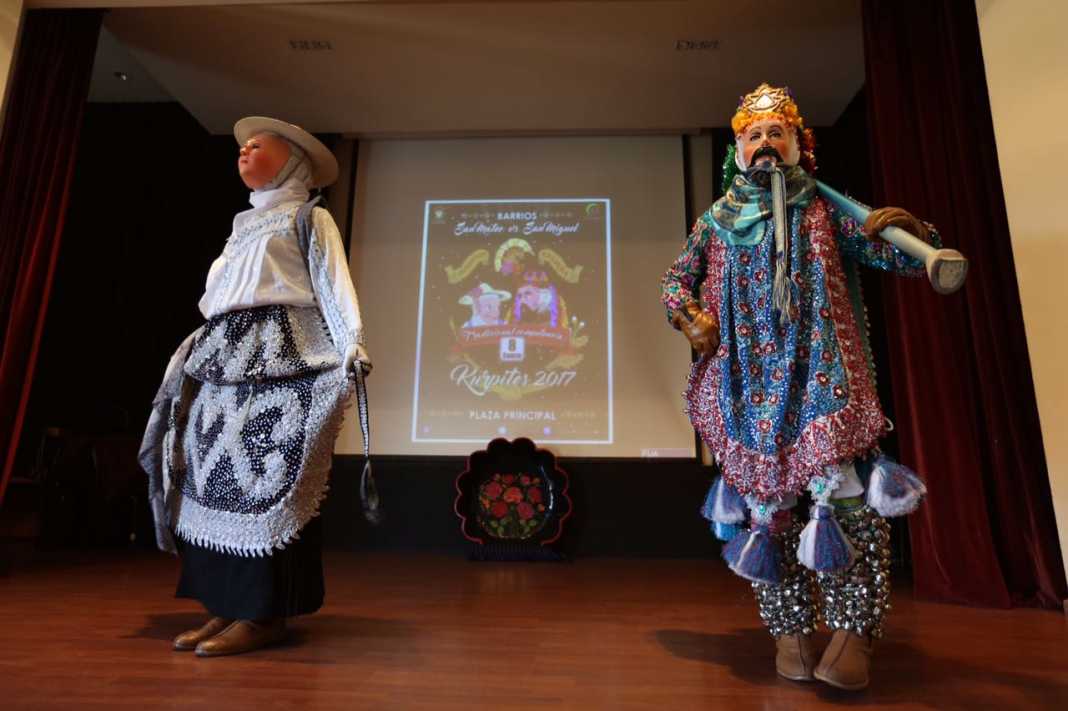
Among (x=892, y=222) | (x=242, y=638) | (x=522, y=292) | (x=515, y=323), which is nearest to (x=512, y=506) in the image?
(x=515, y=323)

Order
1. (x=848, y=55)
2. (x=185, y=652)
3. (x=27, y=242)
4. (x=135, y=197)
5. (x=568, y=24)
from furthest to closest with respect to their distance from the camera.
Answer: (x=135, y=197) < (x=848, y=55) < (x=568, y=24) < (x=27, y=242) < (x=185, y=652)

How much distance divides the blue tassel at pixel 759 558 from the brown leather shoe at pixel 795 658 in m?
0.13

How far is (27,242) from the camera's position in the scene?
297 cm

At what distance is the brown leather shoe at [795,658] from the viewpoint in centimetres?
140

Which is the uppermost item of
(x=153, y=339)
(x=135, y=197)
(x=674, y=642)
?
(x=135, y=197)

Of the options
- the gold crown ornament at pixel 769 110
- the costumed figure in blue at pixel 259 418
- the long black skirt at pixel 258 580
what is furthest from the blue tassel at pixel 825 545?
the long black skirt at pixel 258 580

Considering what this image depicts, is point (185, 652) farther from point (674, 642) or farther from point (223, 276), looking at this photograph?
point (674, 642)

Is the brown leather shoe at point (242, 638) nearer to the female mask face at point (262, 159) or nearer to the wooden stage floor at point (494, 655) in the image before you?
the wooden stage floor at point (494, 655)

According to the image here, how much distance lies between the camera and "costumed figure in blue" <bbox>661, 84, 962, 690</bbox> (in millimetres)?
1354

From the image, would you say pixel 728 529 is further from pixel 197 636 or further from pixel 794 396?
pixel 197 636

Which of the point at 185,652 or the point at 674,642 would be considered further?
the point at 674,642

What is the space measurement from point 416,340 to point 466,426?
2.06 feet

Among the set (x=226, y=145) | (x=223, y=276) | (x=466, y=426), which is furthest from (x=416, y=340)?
(x=223, y=276)

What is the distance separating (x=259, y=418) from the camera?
64.3 inches
